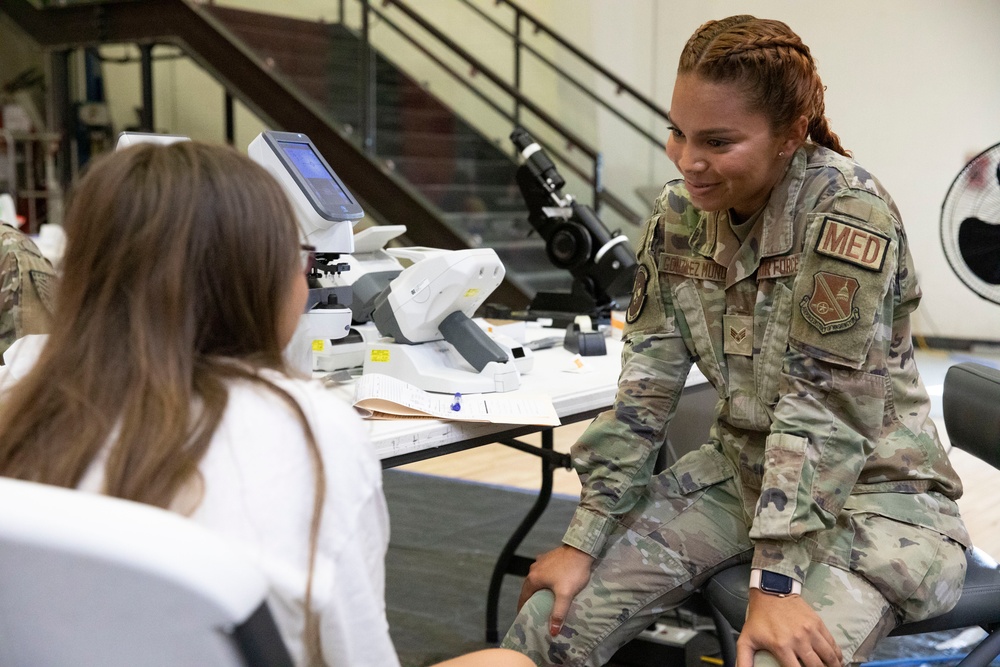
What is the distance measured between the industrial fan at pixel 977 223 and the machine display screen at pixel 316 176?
6.08 ft

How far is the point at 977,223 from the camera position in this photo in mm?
2740

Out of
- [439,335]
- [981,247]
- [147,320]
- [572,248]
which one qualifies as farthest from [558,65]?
[147,320]

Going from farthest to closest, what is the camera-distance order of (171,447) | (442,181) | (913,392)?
(442,181) → (913,392) → (171,447)

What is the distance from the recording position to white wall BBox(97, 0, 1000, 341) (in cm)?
555

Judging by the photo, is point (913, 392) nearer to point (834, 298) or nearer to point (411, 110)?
point (834, 298)

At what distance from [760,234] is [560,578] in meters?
0.59

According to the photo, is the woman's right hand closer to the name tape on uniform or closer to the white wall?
the name tape on uniform

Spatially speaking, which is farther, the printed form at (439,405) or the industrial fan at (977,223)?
the industrial fan at (977,223)

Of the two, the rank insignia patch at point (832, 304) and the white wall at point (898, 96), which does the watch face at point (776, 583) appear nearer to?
the rank insignia patch at point (832, 304)

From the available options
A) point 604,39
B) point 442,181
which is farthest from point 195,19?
point 604,39

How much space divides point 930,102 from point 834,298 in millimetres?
4930

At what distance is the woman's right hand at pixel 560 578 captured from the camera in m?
1.42

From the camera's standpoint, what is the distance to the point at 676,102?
1.43 m

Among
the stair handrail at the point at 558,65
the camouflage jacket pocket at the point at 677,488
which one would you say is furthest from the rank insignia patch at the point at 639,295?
the stair handrail at the point at 558,65
